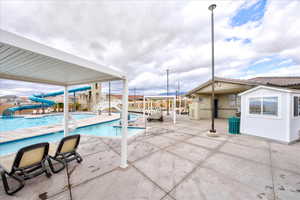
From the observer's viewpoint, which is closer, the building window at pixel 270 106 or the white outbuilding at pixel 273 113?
the white outbuilding at pixel 273 113

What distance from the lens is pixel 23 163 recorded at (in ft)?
7.48

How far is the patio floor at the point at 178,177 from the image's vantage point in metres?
2.05

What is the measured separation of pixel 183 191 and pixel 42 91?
29494mm

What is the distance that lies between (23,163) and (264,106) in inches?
348

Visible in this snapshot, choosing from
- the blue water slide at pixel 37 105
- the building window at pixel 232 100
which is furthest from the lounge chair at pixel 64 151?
the blue water slide at pixel 37 105

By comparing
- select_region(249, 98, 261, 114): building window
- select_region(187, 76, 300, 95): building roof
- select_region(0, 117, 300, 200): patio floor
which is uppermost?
select_region(187, 76, 300, 95): building roof

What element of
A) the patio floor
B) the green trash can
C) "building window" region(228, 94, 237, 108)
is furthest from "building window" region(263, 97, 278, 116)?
"building window" region(228, 94, 237, 108)

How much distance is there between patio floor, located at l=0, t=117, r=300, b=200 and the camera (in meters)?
2.05

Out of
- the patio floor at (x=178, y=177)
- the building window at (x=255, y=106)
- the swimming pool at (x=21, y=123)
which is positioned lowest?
the swimming pool at (x=21, y=123)

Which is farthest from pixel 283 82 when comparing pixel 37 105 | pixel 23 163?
pixel 37 105

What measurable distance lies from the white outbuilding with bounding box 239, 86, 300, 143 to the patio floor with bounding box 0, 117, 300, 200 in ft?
3.75

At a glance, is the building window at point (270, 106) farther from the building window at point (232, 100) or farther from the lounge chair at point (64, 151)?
the lounge chair at point (64, 151)

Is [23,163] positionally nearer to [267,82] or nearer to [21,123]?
[267,82]

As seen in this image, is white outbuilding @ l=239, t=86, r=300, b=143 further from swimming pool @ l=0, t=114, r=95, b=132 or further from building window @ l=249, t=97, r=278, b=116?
swimming pool @ l=0, t=114, r=95, b=132
